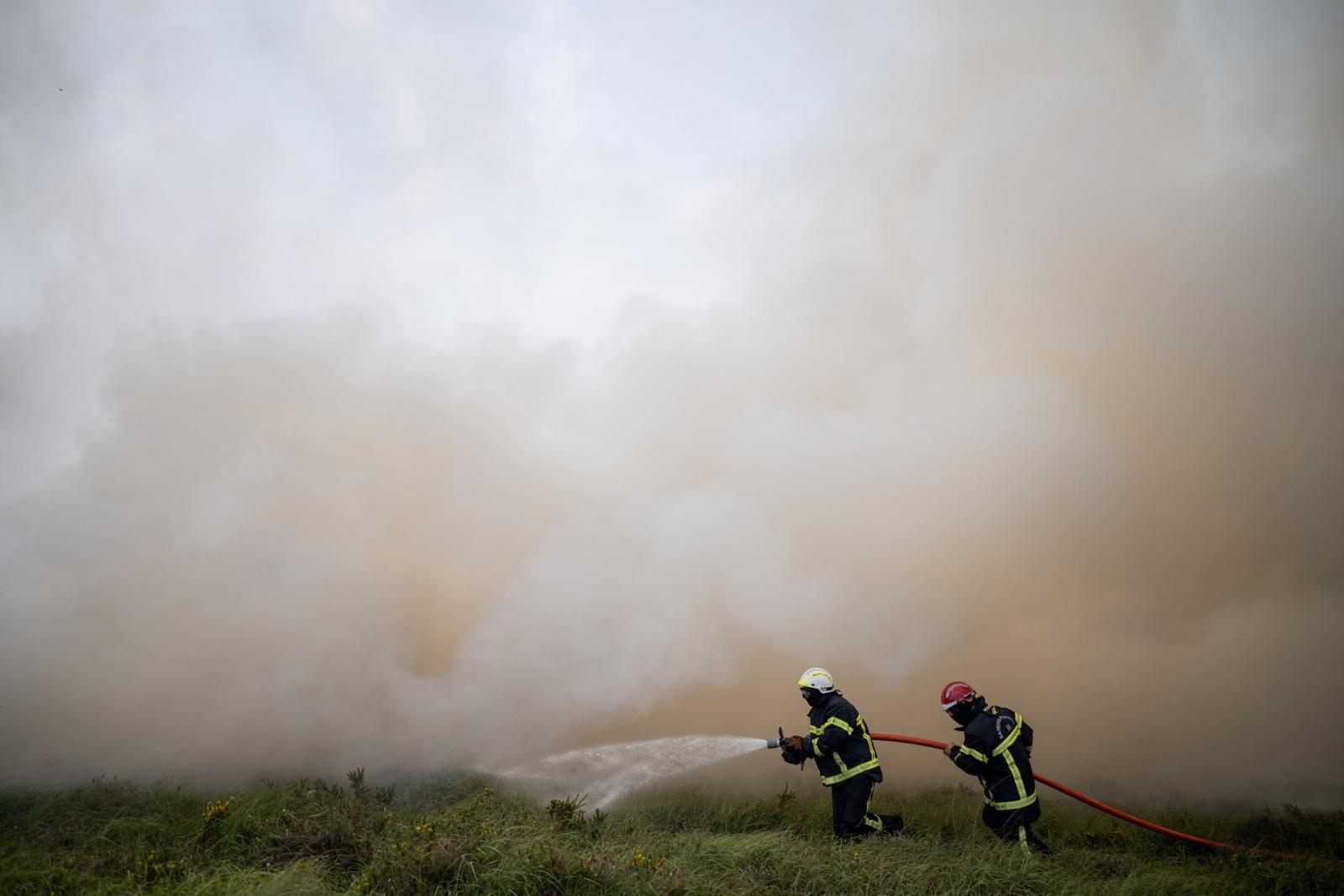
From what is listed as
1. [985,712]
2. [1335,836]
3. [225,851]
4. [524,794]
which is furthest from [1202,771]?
[225,851]

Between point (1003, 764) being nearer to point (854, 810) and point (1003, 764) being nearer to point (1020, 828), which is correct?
point (1020, 828)

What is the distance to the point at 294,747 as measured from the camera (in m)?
13.6

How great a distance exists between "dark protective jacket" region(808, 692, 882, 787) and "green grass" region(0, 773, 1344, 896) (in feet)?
2.65

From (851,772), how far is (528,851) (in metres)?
4.30

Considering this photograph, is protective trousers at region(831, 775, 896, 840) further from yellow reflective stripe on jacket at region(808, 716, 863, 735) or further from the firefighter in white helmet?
yellow reflective stripe on jacket at region(808, 716, 863, 735)

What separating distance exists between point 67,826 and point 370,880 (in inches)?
182

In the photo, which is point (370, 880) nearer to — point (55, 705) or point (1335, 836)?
point (1335, 836)

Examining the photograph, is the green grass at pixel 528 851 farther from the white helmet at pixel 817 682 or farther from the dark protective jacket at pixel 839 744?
the white helmet at pixel 817 682

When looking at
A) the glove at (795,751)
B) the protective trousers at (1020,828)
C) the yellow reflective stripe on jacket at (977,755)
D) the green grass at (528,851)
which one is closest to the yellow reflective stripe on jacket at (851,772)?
the glove at (795,751)

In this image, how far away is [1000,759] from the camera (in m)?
8.16

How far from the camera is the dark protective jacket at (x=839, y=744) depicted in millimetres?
8352

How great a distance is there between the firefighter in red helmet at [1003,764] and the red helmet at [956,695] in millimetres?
11

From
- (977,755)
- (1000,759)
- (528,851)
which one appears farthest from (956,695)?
(528,851)

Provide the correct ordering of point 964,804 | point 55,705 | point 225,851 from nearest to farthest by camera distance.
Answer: point 225,851 → point 964,804 → point 55,705
